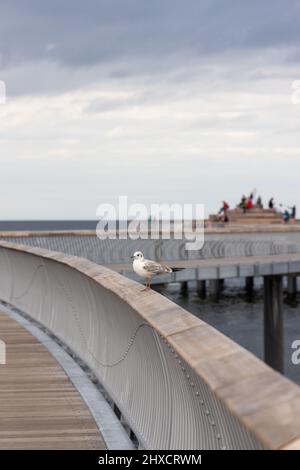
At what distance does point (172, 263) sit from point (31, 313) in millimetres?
25926

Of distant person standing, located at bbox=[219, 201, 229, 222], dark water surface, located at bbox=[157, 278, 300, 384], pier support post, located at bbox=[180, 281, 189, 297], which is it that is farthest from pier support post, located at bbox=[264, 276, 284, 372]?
distant person standing, located at bbox=[219, 201, 229, 222]

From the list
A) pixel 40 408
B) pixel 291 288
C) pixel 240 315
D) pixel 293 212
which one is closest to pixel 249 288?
pixel 291 288

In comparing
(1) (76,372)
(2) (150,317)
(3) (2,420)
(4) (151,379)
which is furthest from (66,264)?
(2) (150,317)

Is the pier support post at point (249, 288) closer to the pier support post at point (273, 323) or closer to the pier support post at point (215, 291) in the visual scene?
the pier support post at point (215, 291)

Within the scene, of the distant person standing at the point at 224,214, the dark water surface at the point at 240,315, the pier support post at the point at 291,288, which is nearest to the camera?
the dark water surface at the point at 240,315

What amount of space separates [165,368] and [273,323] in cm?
3772

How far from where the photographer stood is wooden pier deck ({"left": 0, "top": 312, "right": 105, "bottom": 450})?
21.8 ft

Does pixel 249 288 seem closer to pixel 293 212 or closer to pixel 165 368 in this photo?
pixel 293 212

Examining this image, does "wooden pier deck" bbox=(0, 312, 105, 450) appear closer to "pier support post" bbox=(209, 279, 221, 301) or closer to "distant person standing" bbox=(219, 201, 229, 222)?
"pier support post" bbox=(209, 279, 221, 301)

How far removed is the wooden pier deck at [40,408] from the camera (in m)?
6.66

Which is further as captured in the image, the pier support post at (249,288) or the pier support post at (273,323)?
the pier support post at (249,288)

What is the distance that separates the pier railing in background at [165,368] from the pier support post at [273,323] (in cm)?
2815

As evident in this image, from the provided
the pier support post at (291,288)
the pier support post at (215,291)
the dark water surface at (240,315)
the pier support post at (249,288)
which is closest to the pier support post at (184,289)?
the dark water surface at (240,315)

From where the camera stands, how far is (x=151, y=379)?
6.33m
